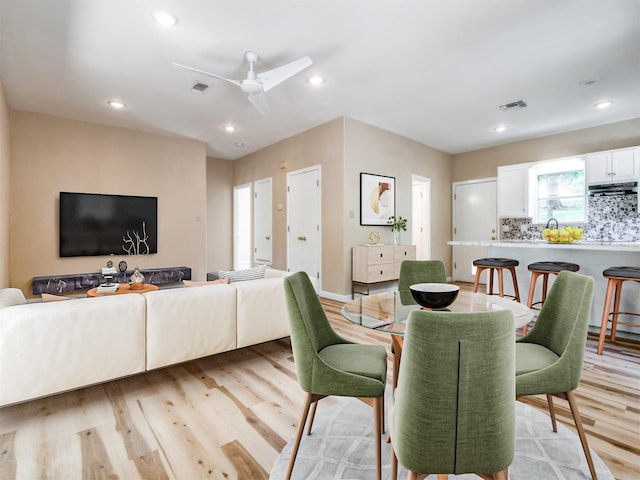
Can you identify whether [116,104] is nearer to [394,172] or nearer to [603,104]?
[394,172]

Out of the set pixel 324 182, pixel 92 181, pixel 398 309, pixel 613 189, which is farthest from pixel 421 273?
pixel 92 181

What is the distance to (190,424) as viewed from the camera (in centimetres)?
183

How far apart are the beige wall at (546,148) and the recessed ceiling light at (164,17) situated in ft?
19.0

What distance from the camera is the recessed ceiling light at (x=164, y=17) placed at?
7.99 ft

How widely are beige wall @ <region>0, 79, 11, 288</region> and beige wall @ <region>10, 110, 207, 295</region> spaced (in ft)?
0.77

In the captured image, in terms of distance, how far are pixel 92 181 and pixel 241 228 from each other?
128 inches

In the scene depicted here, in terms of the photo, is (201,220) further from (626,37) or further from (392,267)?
(626,37)

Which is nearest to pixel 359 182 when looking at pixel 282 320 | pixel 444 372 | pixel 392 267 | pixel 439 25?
pixel 392 267

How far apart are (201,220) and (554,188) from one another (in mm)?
6081

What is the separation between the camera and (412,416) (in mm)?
908

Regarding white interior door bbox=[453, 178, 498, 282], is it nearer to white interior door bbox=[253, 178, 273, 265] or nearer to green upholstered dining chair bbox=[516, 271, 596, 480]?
white interior door bbox=[253, 178, 273, 265]

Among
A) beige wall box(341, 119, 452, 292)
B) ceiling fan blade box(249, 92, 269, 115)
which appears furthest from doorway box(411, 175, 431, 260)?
ceiling fan blade box(249, 92, 269, 115)

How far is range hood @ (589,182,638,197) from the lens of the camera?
452cm

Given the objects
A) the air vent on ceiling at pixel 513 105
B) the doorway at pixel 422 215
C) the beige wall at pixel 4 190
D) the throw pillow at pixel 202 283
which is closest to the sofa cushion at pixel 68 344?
the throw pillow at pixel 202 283
